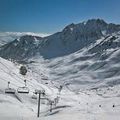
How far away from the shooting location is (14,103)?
9325 cm

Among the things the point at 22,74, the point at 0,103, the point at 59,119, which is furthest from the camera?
the point at 22,74

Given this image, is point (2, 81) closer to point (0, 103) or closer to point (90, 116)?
point (0, 103)

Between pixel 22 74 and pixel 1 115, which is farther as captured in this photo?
pixel 22 74

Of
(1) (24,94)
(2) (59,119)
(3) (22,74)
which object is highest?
(3) (22,74)

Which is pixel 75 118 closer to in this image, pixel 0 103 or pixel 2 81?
pixel 0 103

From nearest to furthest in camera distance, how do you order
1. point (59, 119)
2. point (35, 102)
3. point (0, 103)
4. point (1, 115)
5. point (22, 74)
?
1. point (59, 119)
2. point (1, 115)
3. point (0, 103)
4. point (35, 102)
5. point (22, 74)

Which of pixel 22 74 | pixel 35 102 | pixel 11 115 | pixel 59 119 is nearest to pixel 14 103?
pixel 35 102

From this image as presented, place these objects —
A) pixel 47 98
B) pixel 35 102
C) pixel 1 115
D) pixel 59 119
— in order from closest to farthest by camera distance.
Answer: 1. pixel 59 119
2. pixel 1 115
3. pixel 35 102
4. pixel 47 98

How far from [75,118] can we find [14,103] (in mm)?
36216

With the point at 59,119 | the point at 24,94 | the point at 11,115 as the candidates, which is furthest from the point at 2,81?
the point at 59,119

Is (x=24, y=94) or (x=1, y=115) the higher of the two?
(x=24, y=94)

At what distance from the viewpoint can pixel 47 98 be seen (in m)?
113

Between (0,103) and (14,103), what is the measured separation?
519cm

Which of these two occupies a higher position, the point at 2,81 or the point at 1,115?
the point at 2,81
